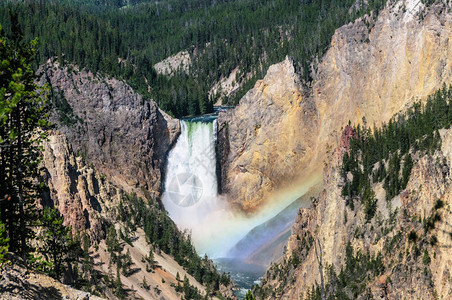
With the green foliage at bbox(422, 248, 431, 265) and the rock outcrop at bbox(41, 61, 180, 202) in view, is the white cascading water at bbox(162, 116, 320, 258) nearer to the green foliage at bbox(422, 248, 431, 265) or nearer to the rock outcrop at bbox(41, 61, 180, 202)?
the rock outcrop at bbox(41, 61, 180, 202)

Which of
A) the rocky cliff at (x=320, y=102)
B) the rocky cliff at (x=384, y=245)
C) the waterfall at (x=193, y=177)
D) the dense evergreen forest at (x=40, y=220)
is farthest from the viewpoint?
the waterfall at (x=193, y=177)

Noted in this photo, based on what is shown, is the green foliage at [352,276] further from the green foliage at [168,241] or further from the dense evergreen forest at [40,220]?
the green foliage at [168,241]

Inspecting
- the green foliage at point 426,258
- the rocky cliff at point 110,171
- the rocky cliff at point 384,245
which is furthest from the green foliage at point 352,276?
the rocky cliff at point 110,171

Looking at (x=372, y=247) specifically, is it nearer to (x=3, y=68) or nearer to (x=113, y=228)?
(x=113, y=228)

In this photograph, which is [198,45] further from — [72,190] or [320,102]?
[72,190]

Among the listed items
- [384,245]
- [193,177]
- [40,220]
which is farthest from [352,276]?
[193,177]

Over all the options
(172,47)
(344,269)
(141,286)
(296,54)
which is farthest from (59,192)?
(172,47)
